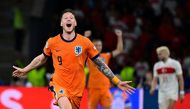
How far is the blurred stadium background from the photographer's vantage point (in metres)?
15.1

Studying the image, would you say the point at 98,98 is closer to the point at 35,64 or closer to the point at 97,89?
the point at 97,89

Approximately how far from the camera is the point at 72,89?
995cm

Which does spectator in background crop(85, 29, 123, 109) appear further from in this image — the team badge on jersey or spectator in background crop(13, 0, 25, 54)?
spectator in background crop(13, 0, 25, 54)

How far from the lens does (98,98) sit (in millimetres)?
13562

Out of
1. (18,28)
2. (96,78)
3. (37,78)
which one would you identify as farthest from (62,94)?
(18,28)

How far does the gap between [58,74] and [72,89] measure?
1.02ft

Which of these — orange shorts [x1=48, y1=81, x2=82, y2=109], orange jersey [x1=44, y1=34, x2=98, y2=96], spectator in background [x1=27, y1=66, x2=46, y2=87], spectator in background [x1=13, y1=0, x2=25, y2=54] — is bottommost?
orange shorts [x1=48, y1=81, x2=82, y2=109]

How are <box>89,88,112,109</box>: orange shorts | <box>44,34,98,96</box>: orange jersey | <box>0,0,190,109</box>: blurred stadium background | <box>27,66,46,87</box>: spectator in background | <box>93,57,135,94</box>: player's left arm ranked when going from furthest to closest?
1. <box>27,66,46,87</box>: spectator in background
2. <box>0,0,190,109</box>: blurred stadium background
3. <box>89,88,112,109</box>: orange shorts
4. <box>44,34,98,96</box>: orange jersey
5. <box>93,57,135,94</box>: player's left arm

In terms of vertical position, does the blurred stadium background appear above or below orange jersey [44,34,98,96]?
above

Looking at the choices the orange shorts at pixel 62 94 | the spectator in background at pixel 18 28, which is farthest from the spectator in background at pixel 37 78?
the orange shorts at pixel 62 94

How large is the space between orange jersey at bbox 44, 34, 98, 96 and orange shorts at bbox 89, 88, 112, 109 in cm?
350

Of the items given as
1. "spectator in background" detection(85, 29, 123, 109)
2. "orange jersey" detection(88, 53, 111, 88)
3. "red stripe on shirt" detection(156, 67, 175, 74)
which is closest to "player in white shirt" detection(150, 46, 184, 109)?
"red stripe on shirt" detection(156, 67, 175, 74)

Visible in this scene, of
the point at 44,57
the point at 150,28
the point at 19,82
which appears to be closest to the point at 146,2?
the point at 150,28

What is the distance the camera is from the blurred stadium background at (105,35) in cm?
1509
